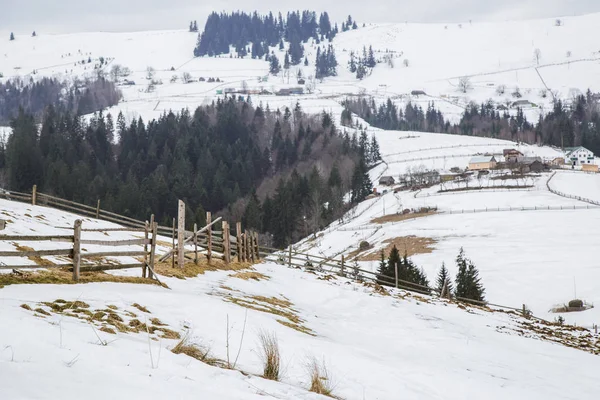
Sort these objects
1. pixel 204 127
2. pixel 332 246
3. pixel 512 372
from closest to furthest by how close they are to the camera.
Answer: pixel 512 372 < pixel 332 246 < pixel 204 127

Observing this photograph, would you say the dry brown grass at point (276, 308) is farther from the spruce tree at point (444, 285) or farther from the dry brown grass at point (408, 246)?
the dry brown grass at point (408, 246)

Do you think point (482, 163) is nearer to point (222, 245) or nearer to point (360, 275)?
point (360, 275)

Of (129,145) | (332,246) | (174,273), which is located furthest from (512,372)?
(129,145)

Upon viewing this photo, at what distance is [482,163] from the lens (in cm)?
13850

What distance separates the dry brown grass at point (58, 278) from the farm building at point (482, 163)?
13142cm

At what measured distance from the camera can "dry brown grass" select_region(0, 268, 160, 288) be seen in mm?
11742

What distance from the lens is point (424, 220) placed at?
81.9m

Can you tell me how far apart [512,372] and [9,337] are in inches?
412

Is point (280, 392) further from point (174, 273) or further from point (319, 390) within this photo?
point (174, 273)

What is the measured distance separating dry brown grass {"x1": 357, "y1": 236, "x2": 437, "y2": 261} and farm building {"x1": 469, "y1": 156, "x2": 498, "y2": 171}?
72822mm

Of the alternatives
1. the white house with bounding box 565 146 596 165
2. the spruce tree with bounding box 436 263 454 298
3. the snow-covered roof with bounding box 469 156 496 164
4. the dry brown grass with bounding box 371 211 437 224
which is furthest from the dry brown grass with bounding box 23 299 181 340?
the white house with bounding box 565 146 596 165

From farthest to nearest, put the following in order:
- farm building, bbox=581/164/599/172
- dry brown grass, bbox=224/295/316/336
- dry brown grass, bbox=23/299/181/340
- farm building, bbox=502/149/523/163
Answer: farm building, bbox=502/149/523/163 → farm building, bbox=581/164/599/172 → dry brown grass, bbox=224/295/316/336 → dry brown grass, bbox=23/299/181/340

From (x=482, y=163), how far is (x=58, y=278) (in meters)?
136

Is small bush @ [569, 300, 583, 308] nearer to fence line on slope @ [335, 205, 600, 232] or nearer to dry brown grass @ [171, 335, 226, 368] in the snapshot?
dry brown grass @ [171, 335, 226, 368]
